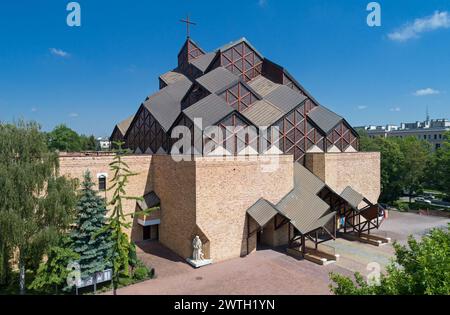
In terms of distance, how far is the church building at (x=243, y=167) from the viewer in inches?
678

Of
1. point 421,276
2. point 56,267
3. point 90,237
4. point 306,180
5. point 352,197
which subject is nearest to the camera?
point 421,276

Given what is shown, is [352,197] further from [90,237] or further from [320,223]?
[90,237]

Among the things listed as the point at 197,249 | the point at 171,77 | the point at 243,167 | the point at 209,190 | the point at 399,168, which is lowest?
the point at 197,249

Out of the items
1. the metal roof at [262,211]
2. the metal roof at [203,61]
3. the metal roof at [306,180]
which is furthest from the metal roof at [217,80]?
the metal roof at [262,211]

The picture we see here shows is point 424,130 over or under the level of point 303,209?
over

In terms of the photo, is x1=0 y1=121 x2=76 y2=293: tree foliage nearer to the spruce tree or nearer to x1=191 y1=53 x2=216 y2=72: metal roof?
the spruce tree

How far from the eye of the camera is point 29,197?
40.8 ft

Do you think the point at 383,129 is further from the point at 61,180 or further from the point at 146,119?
the point at 61,180

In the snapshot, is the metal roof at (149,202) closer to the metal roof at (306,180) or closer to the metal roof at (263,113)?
the metal roof at (263,113)

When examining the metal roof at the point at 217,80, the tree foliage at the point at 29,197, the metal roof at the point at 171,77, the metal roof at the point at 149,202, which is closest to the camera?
the tree foliage at the point at 29,197

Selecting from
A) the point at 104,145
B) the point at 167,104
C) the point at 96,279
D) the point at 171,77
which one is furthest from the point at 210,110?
the point at 104,145

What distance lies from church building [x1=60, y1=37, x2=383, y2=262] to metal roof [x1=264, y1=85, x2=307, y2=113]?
9cm

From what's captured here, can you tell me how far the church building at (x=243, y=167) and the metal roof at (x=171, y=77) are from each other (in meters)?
5.24

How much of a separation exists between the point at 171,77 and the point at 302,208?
23276mm
